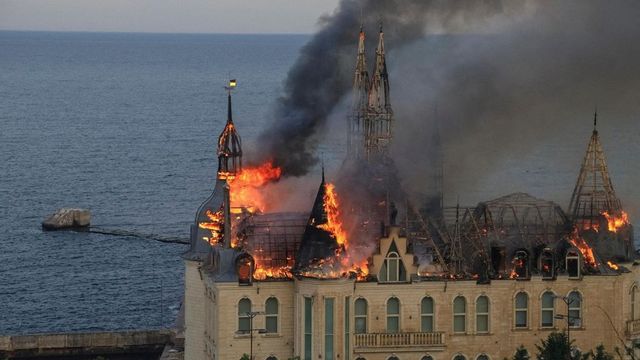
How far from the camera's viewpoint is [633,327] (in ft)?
377

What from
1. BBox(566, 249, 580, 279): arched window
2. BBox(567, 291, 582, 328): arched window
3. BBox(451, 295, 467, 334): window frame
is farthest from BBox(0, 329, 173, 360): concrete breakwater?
BBox(566, 249, 580, 279): arched window

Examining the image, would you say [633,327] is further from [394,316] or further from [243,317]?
[243,317]

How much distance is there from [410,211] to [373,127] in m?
8.16

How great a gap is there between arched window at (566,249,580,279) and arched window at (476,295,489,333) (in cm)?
466

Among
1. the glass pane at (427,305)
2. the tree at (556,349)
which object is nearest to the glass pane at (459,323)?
the glass pane at (427,305)

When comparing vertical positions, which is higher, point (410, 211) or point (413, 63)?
point (413, 63)

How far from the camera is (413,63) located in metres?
156

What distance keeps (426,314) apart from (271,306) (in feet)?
27.2

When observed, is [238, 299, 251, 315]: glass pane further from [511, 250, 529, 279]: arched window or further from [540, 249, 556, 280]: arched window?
[540, 249, 556, 280]: arched window

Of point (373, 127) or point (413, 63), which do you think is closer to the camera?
point (373, 127)

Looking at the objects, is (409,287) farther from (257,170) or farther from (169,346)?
(169,346)

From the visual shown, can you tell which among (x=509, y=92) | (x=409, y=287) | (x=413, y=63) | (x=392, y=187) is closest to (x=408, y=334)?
(x=409, y=287)

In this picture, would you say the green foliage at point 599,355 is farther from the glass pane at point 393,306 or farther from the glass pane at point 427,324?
the glass pane at point 393,306

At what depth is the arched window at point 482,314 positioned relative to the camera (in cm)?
11306
